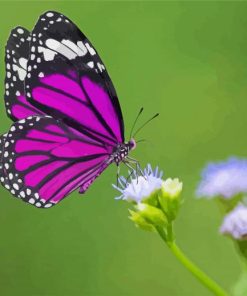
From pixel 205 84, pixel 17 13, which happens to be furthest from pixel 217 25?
pixel 17 13

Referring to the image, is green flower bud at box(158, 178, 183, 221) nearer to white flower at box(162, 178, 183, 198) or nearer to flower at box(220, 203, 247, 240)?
white flower at box(162, 178, 183, 198)

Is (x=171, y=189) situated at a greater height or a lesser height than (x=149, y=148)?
lesser

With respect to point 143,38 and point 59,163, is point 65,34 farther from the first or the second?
point 143,38

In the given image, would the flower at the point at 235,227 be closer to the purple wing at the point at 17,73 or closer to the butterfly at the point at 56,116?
the butterfly at the point at 56,116

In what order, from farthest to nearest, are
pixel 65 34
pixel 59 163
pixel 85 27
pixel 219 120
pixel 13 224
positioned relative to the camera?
pixel 85 27
pixel 219 120
pixel 13 224
pixel 59 163
pixel 65 34

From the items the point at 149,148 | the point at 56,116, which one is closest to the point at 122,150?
the point at 56,116

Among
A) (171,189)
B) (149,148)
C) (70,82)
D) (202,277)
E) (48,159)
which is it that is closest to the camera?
(202,277)

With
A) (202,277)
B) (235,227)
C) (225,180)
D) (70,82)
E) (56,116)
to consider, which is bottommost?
(202,277)

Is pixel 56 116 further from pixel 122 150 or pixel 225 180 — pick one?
pixel 225 180
